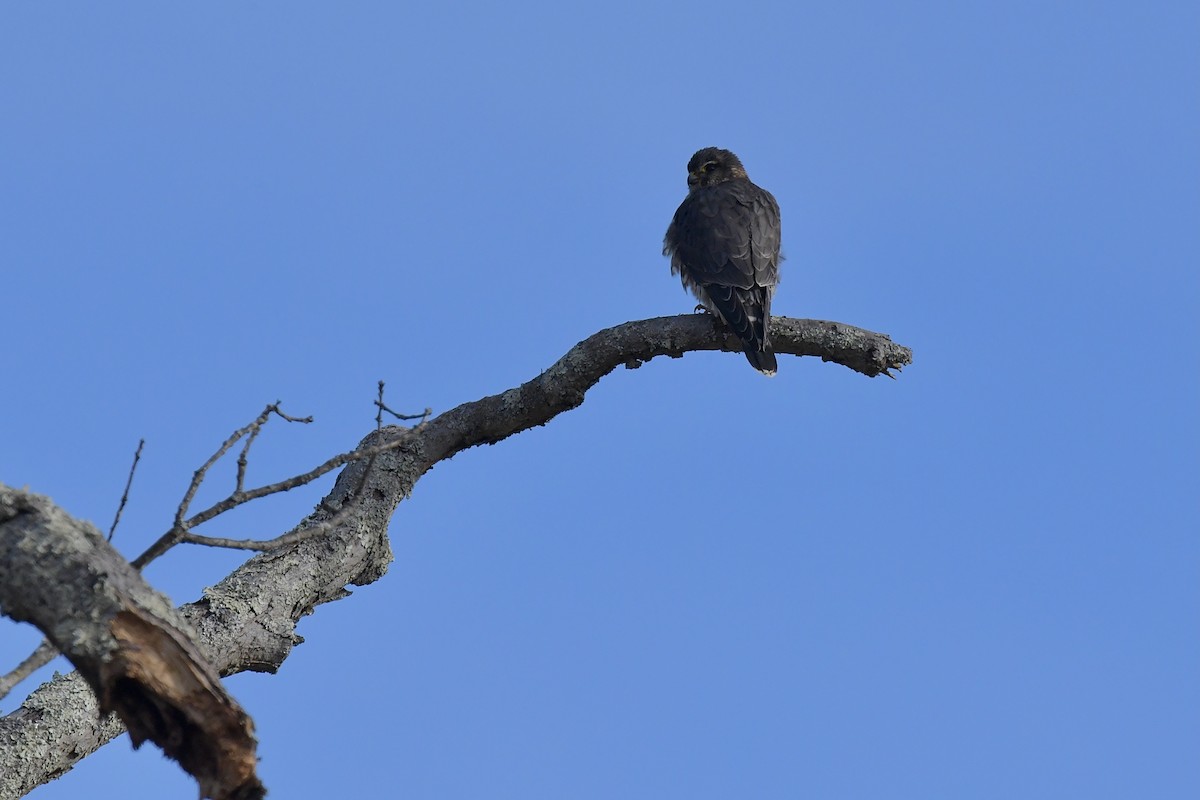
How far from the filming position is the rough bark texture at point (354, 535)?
3.83m

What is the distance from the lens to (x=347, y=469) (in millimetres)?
5109

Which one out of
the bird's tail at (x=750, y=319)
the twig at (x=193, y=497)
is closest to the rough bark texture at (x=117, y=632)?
the twig at (x=193, y=497)

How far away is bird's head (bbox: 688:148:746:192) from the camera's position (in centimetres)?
905

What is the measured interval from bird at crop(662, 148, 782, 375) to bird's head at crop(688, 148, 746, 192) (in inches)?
6.7

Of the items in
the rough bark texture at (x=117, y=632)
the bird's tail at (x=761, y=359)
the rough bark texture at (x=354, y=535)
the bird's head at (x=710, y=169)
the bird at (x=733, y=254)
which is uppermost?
the bird's head at (x=710, y=169)

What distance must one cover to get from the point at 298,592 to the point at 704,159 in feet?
18.2

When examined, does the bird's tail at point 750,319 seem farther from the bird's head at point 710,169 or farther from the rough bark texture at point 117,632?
the rough bark texture at point 117,632

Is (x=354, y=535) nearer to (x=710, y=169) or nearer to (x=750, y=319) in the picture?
(x=750, y=319)

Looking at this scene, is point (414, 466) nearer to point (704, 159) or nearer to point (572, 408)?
point (572, 408)

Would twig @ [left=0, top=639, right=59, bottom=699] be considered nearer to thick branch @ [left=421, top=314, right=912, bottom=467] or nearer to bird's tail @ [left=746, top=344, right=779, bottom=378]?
thick branch @ [left=421, top=314, right=912, bottom=467]

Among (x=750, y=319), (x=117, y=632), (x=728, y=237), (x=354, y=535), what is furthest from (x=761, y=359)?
(x=117, y=632)

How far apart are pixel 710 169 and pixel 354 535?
17.1 ft

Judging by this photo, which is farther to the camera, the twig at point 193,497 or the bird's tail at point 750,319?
the bird's tail at point 750,319

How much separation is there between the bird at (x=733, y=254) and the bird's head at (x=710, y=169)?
0.17 meters
